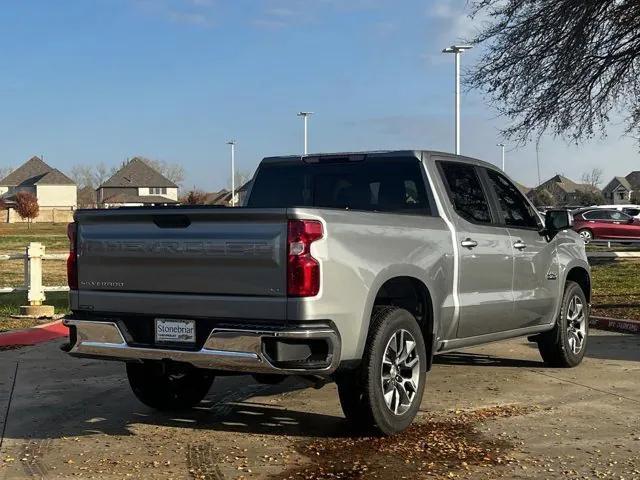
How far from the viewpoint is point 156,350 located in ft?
17.0

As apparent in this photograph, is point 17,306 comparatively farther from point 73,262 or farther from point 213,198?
point 213,198

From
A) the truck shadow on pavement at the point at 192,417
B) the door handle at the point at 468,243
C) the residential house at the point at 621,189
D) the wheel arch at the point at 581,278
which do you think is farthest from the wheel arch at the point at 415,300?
the residential house at the point at 621,189

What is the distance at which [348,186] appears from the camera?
6.70 meters

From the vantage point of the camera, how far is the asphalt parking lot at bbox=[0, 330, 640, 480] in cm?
485

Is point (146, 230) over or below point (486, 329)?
over

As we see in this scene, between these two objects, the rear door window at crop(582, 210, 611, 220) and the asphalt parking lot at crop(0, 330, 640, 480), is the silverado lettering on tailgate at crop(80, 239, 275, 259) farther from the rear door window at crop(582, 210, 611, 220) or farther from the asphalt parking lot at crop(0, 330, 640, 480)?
the rear door window at crop(582, 210, 611, 220)

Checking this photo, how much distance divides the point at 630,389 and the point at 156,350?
417 cm

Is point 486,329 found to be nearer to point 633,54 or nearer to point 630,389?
point 630,389

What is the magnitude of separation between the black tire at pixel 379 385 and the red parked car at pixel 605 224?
92.7ft

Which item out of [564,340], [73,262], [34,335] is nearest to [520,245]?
[564,340]

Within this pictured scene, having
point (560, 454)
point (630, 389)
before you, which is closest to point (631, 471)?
point (560, 454)

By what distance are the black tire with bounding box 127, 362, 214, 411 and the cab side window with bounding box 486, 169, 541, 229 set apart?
2960 mm

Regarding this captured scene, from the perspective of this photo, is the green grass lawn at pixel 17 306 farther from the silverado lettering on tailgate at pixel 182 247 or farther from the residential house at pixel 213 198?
the residential house at pixel 213 198

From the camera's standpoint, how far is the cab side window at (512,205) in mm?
7195
